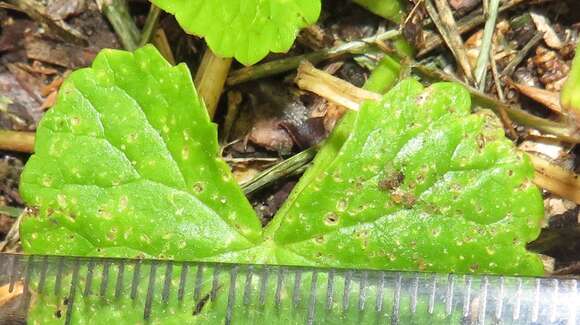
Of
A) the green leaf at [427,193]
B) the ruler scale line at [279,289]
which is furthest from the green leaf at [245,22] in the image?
the ruler scale line at [279,289]

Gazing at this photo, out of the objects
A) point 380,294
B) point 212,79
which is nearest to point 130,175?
point 212,79

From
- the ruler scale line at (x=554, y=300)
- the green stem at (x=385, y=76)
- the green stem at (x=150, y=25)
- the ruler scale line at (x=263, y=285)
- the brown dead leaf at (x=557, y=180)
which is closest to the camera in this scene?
the ruler scale line at (x=554, y=300)

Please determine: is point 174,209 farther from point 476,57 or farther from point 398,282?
point 476,57

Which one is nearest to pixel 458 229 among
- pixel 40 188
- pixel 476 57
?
pixel 476 57

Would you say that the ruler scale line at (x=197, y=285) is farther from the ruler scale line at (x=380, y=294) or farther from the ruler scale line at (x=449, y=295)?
the ruler scale line at (x=449, y=295)

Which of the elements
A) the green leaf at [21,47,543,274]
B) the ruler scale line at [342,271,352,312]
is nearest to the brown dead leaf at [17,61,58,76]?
the green leaf at [21,47,543,274]
